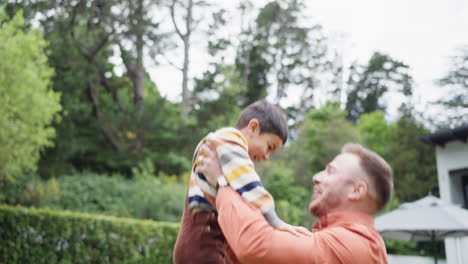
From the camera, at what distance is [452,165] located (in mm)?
11500

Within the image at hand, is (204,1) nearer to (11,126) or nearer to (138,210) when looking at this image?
(138,210)

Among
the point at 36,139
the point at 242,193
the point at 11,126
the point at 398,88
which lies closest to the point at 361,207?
the point at 242,193

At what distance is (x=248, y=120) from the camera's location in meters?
1.93

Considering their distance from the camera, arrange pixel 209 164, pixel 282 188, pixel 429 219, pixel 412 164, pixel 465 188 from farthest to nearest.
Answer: pixel 412 164 < pixel 282 188 < pixel 465 188 < pixel 429 219 < pixel 209 164

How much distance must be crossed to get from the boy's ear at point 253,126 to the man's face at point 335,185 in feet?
1.86

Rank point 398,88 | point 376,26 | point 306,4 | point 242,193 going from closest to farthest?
1. point 242,193
2. point 376,26
3. point 306,4
4. point 398,88

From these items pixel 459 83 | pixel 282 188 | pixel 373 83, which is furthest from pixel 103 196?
pixel 373 83

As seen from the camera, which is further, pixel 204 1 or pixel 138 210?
pixel 204 1

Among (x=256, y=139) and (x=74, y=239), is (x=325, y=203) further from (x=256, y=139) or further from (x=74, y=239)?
(x=74, y=239)

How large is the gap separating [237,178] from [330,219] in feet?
1.04

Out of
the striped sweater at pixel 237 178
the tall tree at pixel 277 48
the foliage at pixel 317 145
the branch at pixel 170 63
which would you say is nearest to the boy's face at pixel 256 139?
the striped sweater at pixel 237 178

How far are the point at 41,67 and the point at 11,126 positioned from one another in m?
2.22

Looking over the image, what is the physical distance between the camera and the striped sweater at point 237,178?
3.75 ft

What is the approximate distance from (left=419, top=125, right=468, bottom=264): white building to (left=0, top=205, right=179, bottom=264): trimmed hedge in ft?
23.4
